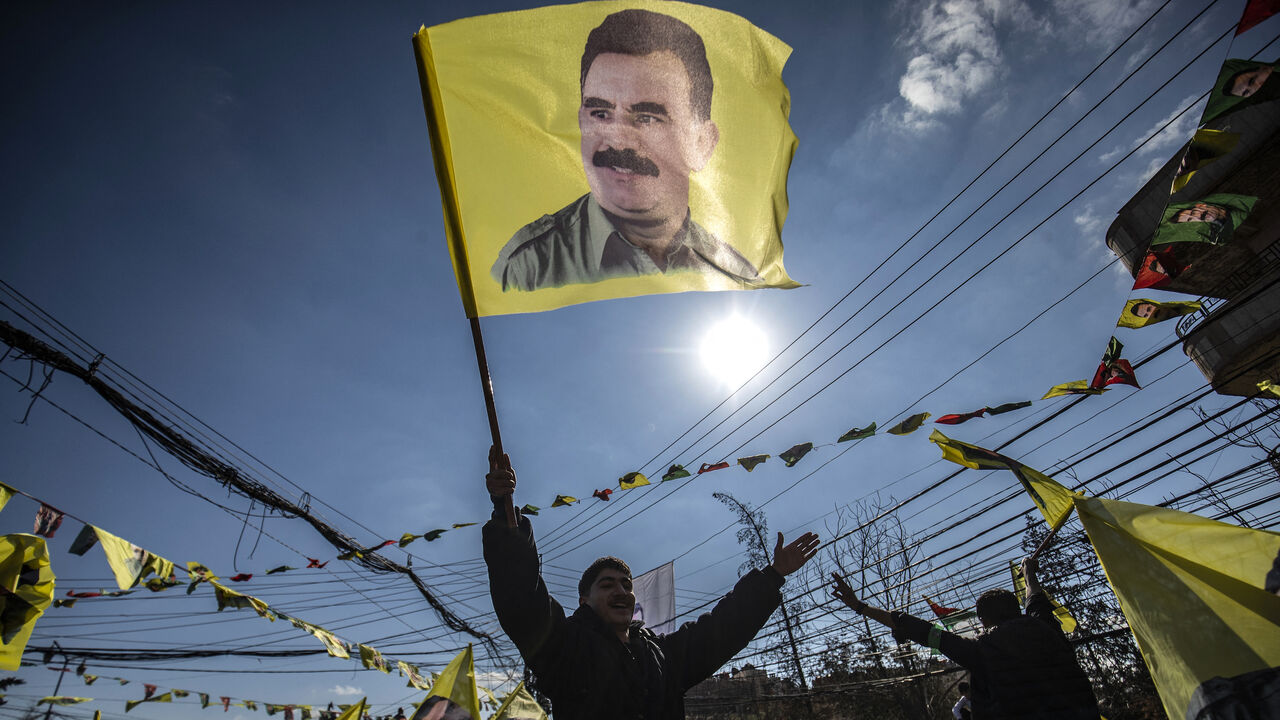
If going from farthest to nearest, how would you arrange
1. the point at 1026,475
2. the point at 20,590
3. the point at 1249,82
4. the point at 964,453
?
the point at 964,453, the point at 20,590, the point at 1249,82, the point at 1026,475

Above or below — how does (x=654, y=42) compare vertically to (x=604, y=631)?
above

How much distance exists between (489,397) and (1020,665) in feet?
11.0

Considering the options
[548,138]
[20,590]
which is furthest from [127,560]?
[548,138]

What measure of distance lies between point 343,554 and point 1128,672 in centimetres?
1725

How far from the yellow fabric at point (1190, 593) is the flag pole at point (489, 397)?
2936 mm

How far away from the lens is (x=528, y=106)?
241cm

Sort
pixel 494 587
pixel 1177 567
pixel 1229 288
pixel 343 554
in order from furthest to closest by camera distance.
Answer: pixel 1229 288, pixel 343 554, pixel 1177 567, pixel 494 587

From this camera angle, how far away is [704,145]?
2625 millimetres

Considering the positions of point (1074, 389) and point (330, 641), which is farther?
point (330, 641)

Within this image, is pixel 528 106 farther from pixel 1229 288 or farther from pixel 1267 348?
pixel 1229 288

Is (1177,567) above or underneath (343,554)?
underneath

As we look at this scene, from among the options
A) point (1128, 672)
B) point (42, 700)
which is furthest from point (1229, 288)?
point (42, 700)

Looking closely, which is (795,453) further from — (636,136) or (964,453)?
(636,136)

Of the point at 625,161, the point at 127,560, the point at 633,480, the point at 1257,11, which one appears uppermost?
the point at 1257,11
